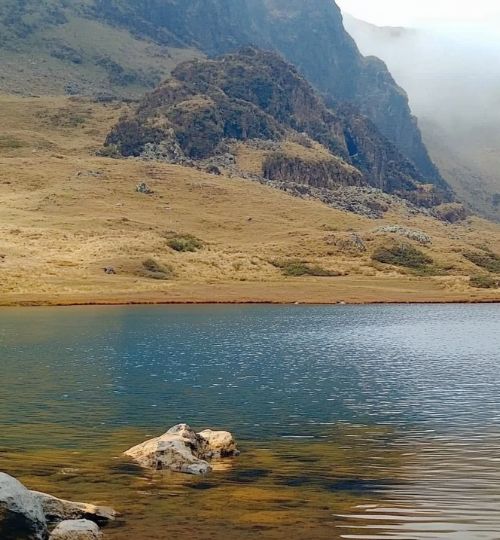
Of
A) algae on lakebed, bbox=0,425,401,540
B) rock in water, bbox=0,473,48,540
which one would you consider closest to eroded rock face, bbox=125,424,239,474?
algae on lakebed, bbox=0,425,401,540

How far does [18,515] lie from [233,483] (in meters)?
9.14

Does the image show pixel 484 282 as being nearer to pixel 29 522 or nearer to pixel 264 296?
pixel 264 296

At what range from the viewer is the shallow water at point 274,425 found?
23672 millimetres

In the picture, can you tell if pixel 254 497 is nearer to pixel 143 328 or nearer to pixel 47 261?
pixel 143 328

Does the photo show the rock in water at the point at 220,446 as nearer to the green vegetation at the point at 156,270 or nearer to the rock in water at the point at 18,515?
the rock in water at the point at 18,515

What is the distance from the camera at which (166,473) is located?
97.2ft

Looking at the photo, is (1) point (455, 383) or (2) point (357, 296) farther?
(2) point (357, 296)

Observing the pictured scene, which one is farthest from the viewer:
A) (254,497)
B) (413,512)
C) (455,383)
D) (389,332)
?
(389,332)

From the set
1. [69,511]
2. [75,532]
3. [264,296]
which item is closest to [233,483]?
[69,511]

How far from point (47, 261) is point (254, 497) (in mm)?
158205

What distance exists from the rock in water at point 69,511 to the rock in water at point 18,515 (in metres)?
1.11

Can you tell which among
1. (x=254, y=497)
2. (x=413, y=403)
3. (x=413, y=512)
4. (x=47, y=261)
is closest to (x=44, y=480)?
(x=254, y=497)

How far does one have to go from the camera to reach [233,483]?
2789 centimetres

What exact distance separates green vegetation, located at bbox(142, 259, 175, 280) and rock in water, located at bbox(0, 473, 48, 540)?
507ft
